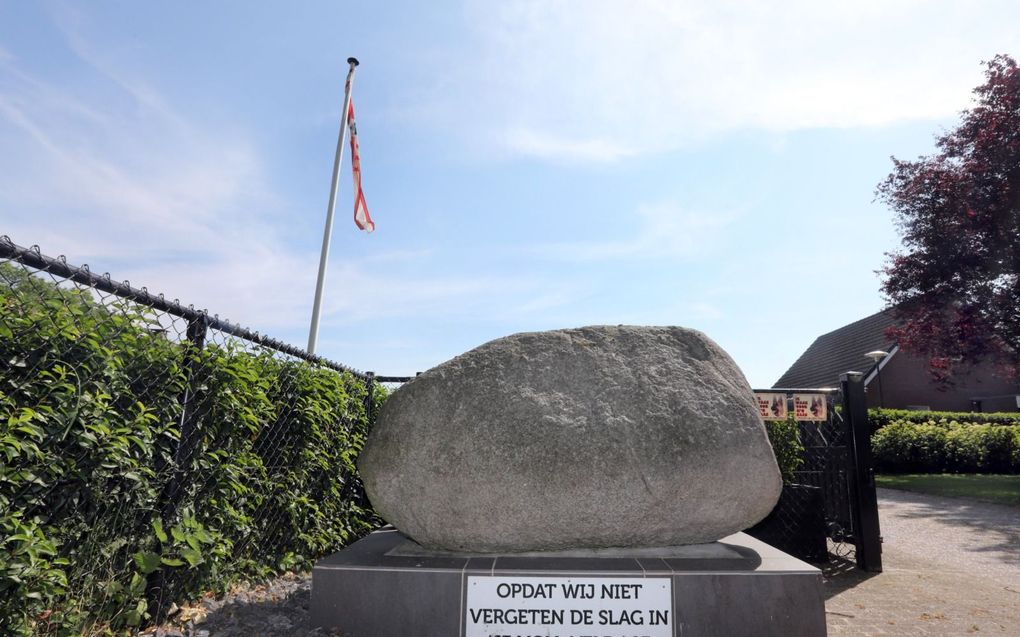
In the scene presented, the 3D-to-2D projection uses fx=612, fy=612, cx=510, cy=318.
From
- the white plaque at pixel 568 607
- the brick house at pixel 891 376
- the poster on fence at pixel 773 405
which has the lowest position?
the white plaque at pixel 568 607

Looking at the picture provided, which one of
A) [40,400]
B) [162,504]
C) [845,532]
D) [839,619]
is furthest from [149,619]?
[845,532]

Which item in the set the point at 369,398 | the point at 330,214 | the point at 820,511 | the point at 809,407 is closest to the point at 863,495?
the point at 820,511

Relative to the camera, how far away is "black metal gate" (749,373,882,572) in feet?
21.2

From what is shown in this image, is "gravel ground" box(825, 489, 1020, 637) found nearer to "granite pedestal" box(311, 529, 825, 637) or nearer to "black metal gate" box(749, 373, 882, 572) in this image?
"black metal gate" box(749, 373, 882, 572)

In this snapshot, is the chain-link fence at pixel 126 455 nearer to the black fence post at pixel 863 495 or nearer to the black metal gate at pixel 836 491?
the black metal gate at pixel 836 491

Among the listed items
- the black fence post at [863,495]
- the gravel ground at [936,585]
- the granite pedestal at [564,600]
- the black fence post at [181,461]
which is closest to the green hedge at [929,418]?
the gravel ground at [936,585]

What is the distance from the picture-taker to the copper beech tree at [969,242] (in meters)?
15.5

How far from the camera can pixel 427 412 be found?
395 centimetres

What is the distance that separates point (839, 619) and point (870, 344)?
84.7 ft

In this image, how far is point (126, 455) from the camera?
10.3 feet

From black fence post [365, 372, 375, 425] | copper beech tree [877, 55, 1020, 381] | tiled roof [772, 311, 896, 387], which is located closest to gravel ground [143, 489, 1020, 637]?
black fence post [365, 372, 375, 425]

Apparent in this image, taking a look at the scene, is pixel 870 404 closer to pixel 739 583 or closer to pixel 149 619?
pixel 739 583

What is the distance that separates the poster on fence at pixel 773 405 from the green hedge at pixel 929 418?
16.0 meters

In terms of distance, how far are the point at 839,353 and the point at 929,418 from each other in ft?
26.9
